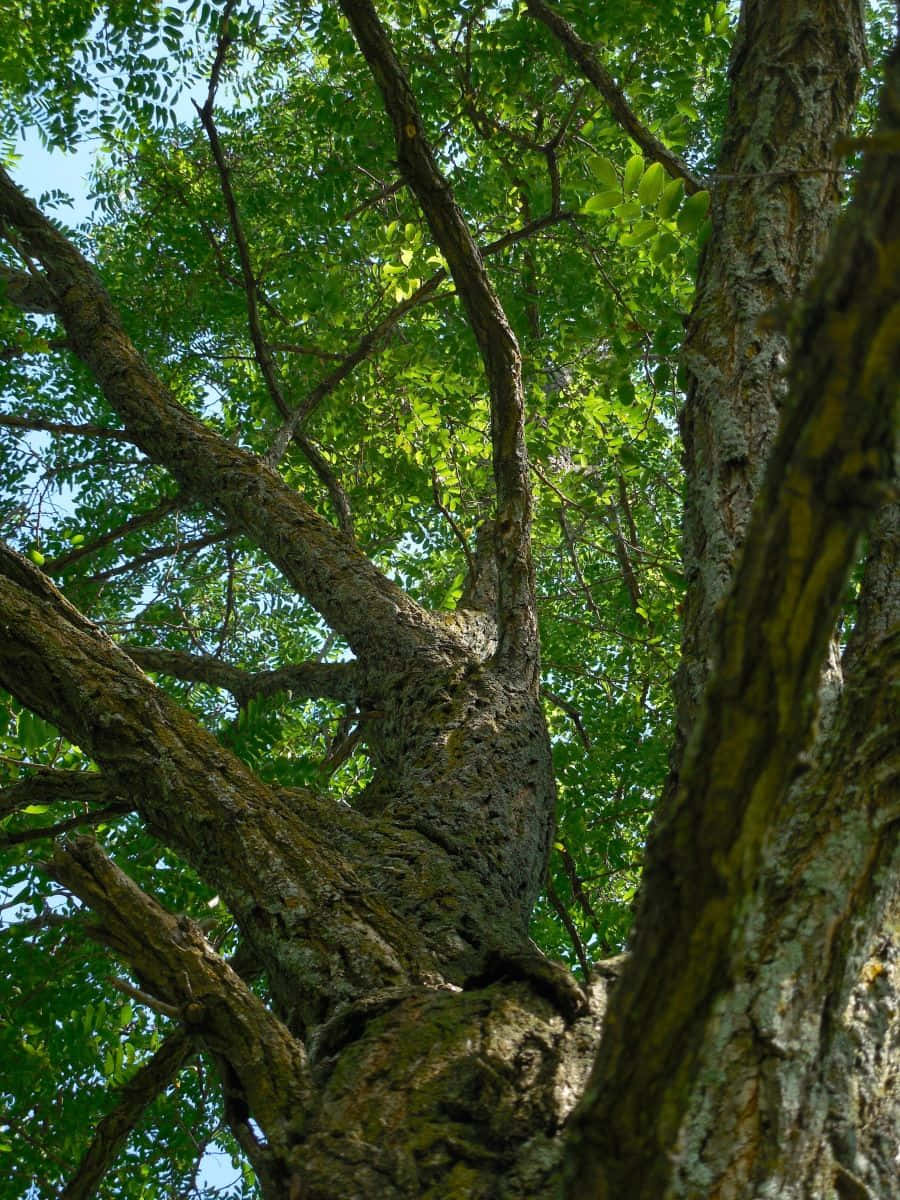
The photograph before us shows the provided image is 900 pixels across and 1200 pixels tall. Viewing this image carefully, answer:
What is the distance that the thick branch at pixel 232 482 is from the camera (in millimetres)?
3428

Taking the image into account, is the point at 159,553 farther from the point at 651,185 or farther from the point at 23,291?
the point at 651,185

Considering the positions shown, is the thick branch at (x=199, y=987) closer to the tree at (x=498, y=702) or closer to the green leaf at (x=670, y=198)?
the tree at (x=498, y=702)

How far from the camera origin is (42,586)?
2.49 meters

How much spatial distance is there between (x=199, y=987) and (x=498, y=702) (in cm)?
155

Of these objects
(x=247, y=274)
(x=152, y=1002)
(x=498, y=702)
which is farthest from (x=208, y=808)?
(x=247, y=274)

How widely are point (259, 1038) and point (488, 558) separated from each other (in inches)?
131

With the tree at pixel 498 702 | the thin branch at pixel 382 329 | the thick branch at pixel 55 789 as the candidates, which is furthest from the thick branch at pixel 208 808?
the thin branch at pixel 382 329

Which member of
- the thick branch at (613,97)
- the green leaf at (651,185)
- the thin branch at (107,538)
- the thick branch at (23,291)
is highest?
the thick branch at (613,97)

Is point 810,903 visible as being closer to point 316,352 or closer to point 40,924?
point 40,924

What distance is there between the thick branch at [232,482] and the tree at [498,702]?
0.06 feet

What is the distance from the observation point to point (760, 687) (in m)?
0.98

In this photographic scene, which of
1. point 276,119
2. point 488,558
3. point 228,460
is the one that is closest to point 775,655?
point 228,460

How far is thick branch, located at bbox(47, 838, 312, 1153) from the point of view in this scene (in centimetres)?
163

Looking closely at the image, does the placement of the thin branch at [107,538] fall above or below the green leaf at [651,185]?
above
